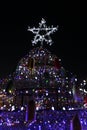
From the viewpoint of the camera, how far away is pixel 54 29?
18.1 m

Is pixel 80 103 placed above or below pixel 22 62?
below

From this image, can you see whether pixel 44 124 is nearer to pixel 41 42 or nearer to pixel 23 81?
pixel 23 81

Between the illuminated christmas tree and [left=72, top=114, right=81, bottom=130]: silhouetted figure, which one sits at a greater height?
the illuminated christmas tree

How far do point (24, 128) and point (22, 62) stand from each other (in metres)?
3.94

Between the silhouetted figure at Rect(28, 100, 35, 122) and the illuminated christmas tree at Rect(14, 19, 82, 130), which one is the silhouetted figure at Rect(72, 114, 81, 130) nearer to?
the illuminated christmas tree at Rect(14, 19, 82, 130)

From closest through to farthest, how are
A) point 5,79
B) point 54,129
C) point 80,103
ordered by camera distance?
1. point 54,129
2. point 80,103
3. point 5,79

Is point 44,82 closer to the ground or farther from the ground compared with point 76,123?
farther from the ground

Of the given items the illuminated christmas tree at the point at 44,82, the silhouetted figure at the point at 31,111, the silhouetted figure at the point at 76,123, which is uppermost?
the illuminated christmas tree at the point at 44,82

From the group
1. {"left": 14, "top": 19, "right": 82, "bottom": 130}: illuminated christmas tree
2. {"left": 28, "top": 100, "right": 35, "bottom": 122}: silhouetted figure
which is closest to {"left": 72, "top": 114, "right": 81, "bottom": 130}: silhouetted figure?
{"left": 14, "top": 19, "right": 82, "bottom": 130}: illuminated christmas tree

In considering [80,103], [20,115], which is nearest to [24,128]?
[20,115]

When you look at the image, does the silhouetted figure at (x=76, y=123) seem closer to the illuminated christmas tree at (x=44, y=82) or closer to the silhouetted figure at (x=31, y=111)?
the illuminated christmas tree at (x=44, y=82)

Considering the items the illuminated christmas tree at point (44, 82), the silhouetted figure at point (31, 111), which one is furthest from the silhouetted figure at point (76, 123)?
the silhouetted figure at point (31, 111)

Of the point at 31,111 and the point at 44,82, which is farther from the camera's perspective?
the point at 44,82

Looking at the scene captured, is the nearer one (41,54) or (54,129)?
(54,129)
